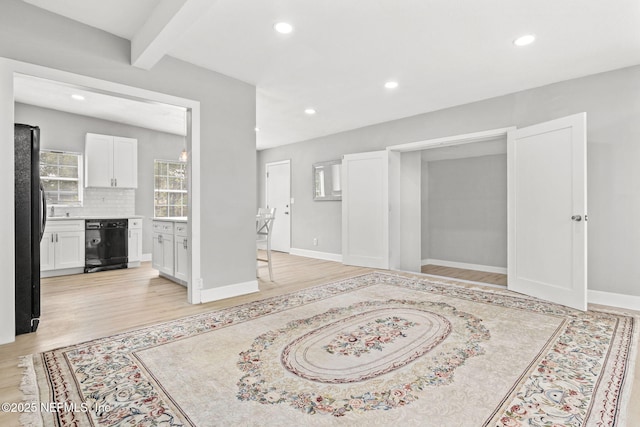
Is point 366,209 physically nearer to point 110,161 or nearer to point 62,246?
point 110,161

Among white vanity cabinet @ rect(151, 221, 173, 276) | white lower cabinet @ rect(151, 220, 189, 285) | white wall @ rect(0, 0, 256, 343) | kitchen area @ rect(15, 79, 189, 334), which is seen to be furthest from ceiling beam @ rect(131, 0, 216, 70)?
white vanity cabinet @ rect(151, 221, 173, 276)

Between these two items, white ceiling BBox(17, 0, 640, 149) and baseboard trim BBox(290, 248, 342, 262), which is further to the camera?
baseboard trim BBox(290, 248, 342, 262)

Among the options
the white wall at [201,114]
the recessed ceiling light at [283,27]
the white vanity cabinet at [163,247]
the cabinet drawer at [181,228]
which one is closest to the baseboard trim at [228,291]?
the white wall at [201,114]

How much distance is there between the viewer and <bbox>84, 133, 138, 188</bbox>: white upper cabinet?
5.75 metres

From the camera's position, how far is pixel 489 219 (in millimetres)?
5859

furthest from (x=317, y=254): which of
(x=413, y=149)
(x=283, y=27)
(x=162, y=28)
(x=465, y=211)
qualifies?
(x=162, y=28)

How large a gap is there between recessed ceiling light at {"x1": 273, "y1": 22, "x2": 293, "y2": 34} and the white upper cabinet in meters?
4.66

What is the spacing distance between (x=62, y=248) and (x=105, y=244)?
0.57 meters

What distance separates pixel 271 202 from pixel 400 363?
248 inches

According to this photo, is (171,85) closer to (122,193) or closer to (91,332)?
(91,332)

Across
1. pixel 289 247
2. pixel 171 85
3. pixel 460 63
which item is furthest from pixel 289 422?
pixel 289 247

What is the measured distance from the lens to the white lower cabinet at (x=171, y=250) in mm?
4094

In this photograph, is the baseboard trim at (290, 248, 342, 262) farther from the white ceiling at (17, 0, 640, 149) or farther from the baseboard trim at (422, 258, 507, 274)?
the white ceiling at (17, 0, 640, 149)

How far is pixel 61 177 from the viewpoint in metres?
5.68
